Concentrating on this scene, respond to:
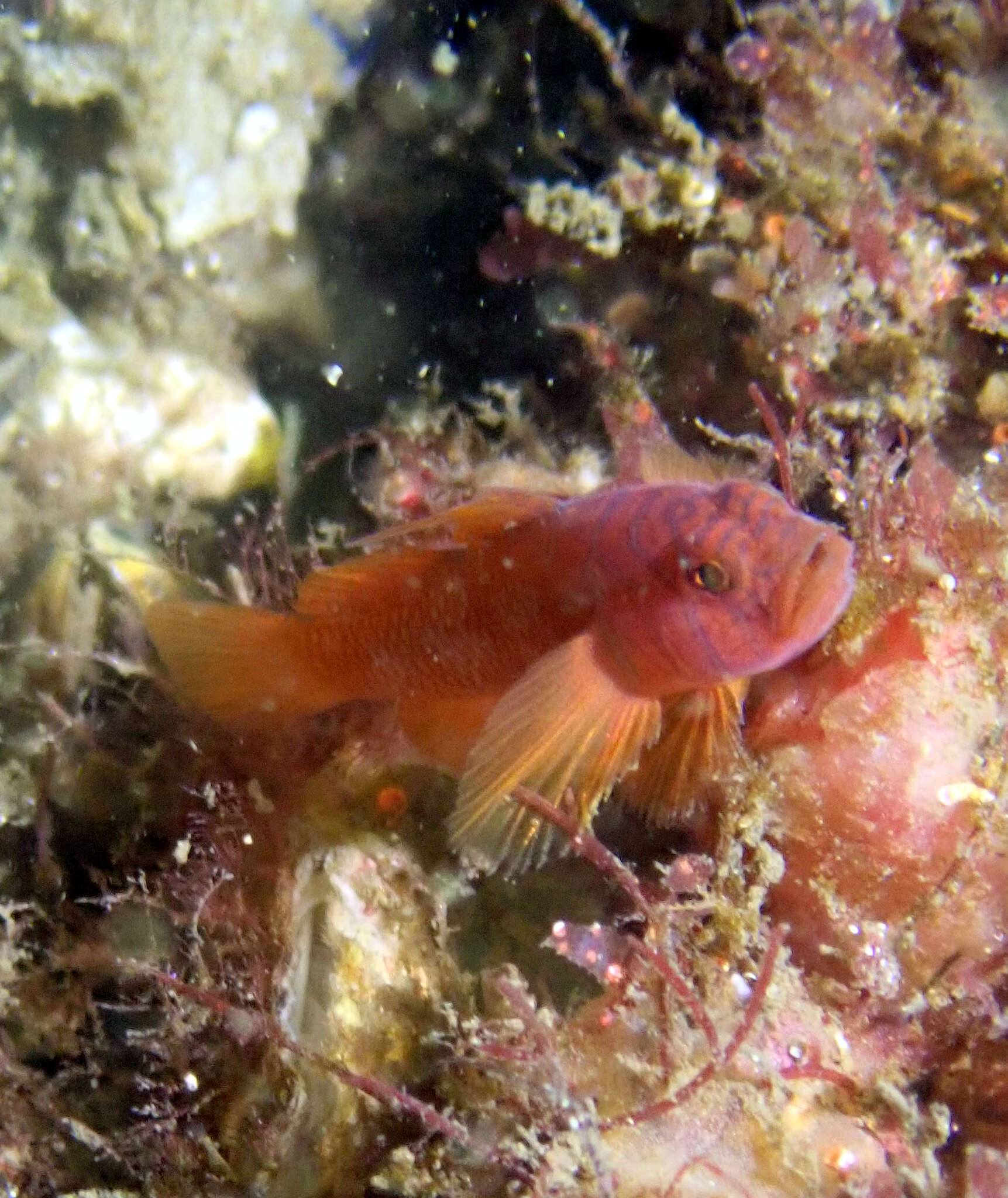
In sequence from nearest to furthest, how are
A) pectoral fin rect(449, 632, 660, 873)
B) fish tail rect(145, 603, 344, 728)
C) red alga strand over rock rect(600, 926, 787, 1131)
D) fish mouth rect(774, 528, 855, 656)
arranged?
red alga strand over rock rect(600, 926, 787, 1131) < fish mouth rect(774, 528, 855, 656) < pectoral fin rect(449, 632, 660, 873) < fish tail rect(145, 603, 344, 728)

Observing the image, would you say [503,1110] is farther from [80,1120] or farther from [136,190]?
[136,190]

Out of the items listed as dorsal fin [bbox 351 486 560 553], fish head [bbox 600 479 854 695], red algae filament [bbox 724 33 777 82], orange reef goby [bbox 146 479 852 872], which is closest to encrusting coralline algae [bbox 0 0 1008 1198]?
red algae filament [bbox 724 33 777 82]

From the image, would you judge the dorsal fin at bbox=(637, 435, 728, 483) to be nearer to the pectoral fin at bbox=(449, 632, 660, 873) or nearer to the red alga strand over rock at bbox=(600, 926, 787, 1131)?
the pectoral fin at bbox=(449, 632, 660, 873)

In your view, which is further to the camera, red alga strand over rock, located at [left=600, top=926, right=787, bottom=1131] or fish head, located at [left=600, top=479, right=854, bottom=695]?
fish head, located at [left=600, top=479, right=854, bottom=695]

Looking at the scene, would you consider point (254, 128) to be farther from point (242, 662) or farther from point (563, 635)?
point (563, 635)

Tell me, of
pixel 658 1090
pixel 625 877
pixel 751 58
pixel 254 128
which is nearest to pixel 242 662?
pixel 625 877

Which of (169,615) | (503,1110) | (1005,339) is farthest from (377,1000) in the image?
(1005,339)

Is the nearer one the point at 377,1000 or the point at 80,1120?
the point at 377,1000
